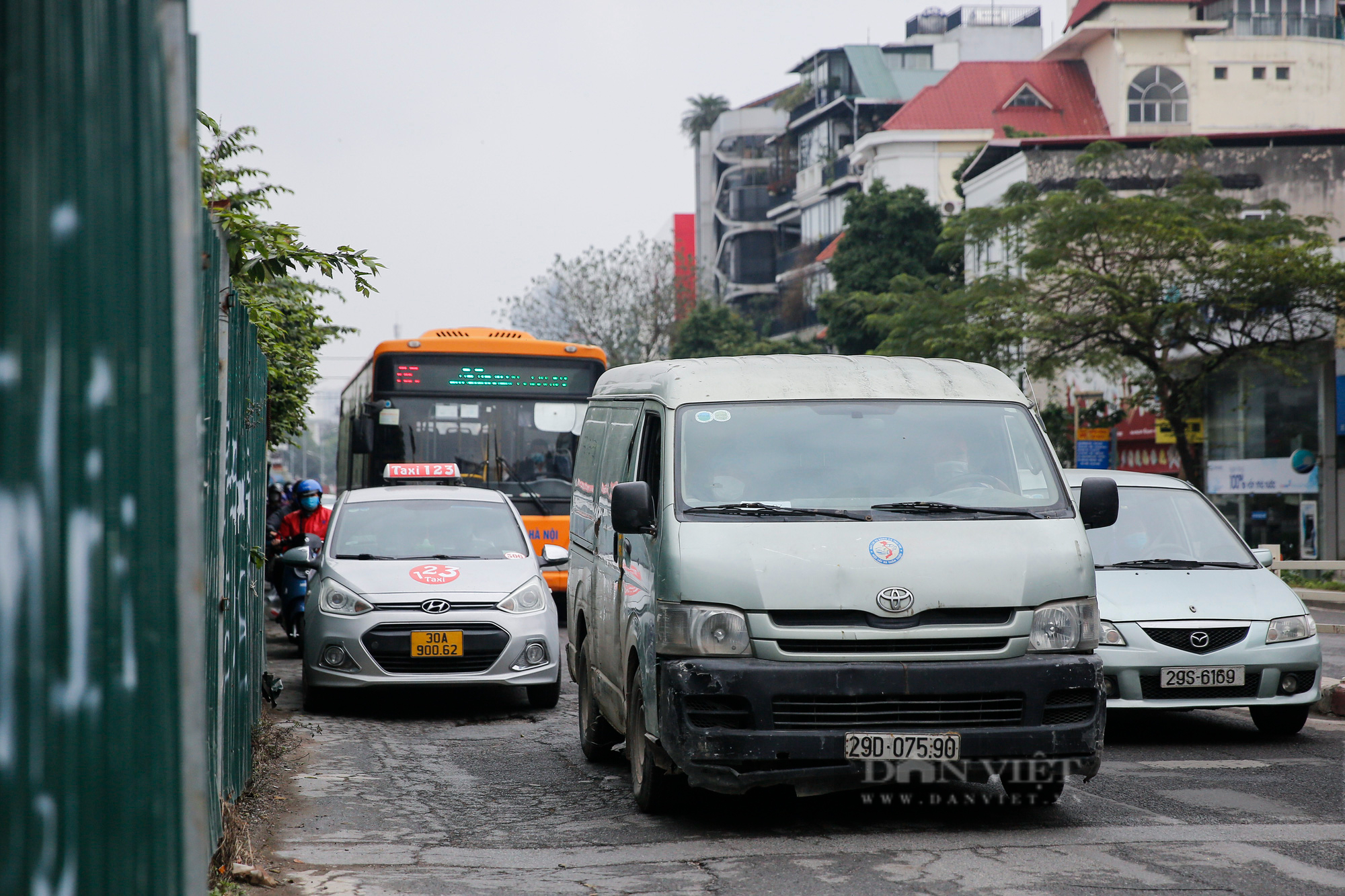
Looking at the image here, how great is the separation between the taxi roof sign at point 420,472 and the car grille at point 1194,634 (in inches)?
400

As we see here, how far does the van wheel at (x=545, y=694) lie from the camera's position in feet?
37.6

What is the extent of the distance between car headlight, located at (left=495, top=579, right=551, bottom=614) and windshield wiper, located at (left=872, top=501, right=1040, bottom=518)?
4776 mm

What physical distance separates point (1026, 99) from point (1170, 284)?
3781cm

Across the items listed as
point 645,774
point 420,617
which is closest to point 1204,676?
point 645,774

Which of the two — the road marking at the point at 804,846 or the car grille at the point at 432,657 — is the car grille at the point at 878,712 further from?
the car grille at the point at 432,657

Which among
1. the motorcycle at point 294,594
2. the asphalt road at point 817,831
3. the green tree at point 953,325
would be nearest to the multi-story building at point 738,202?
the green tree at point 953,325

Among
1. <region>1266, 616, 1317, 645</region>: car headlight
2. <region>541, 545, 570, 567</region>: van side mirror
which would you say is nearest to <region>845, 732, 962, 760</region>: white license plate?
<region>1266, 616, 1317, 645</region>: car headlight

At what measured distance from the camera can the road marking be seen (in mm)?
6387

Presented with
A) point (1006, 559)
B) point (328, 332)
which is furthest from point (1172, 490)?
point (328, 332)

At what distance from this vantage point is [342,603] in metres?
11.0

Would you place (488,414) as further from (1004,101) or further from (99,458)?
(1004,101)

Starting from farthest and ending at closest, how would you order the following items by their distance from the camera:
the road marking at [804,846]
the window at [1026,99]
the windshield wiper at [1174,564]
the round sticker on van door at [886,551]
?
the window at [1026,99], the windshield wiper at [1174,564], the round sticker on van door at [886,551], the road marking at [804,846]

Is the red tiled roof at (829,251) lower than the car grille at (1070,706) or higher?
higher

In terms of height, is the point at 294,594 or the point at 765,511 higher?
the point at 765,511
